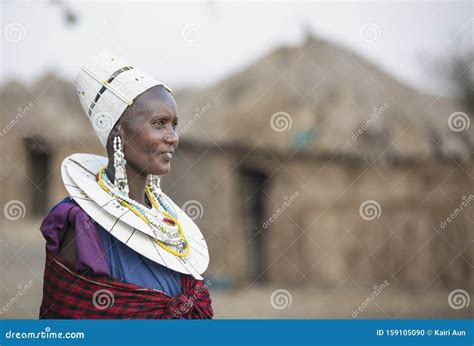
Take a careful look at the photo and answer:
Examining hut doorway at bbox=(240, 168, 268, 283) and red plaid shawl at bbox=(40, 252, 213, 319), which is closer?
red plaid shawl at bbox=(40, 252, 213, 319)

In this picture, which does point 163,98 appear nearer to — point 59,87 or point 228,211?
point 228,211

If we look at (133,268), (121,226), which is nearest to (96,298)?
(133,268)

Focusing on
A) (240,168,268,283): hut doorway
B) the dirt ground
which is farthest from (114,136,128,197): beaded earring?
(240,168,268,283): hut doorway

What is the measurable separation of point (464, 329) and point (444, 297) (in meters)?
8.43

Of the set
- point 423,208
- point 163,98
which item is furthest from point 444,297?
point 163,98

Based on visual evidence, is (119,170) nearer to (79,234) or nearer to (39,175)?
(79,234)

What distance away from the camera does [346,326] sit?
12.5 feet

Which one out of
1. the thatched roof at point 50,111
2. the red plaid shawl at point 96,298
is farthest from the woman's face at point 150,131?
the thatched roof at point 50,111

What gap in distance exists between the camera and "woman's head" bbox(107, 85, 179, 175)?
296cm

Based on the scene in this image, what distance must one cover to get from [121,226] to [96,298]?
12.9 inches

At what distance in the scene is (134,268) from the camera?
9.52 ft

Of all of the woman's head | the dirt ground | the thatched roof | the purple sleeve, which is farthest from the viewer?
the dirt ground

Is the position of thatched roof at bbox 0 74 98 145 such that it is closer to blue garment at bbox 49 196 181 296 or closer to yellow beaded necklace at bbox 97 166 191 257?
yellow beaded necklace at bbox 97 166 191 257

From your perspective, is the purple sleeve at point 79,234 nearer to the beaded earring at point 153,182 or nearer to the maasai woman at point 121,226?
the maasai woman at point 121,226
